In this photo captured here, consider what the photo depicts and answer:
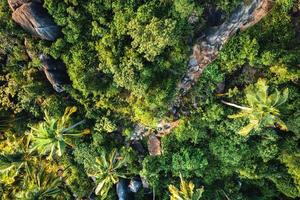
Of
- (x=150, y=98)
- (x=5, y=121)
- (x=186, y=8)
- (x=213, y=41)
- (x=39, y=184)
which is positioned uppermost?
(x=186, y=8)

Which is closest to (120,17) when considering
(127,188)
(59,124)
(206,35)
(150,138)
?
(206,35)

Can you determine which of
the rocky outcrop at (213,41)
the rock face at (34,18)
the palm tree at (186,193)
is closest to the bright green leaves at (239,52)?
the rocky outcrop at (213,41)

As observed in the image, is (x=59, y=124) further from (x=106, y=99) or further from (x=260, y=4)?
(x=260, y=4)

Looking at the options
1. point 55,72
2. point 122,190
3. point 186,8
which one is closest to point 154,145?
point 122,190

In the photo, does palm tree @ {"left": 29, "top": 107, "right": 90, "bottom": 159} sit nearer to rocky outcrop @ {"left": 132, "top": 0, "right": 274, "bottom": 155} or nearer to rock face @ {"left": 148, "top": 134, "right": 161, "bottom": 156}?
rock face @ {"left": 148, "top": 134, "right": 161, "bottom": 156}

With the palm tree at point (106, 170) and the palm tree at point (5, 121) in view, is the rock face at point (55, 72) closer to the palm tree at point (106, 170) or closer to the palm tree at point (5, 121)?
the palm tree at point (5, 121)

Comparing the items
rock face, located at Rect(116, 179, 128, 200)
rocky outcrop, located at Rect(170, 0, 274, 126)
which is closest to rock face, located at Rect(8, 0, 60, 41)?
rocky outcrop, located at Rect(170, 0, 274, 126)

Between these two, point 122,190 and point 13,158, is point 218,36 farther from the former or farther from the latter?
point 13,158
